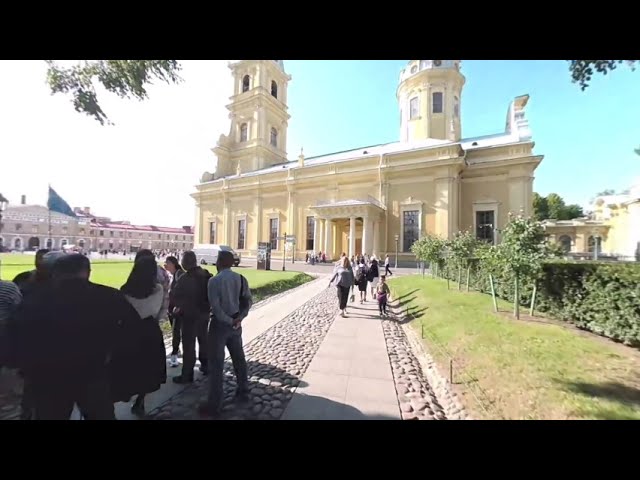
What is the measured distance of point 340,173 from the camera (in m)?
34.6

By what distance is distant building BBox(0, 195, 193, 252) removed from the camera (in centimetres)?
1022

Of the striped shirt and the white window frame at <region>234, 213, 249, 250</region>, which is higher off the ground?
the white window frame at <region>234, 213, 249, 250</region>

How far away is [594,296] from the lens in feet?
20.0

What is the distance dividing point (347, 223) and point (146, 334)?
33.6 metres

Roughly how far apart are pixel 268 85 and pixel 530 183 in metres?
40.0

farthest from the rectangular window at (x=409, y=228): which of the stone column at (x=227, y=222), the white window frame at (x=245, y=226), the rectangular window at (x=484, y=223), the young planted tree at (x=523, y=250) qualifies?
the stone column at (x=227, y=222)

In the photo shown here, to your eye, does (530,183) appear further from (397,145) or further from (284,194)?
(284,194)

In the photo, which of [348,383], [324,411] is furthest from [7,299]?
[348,383]

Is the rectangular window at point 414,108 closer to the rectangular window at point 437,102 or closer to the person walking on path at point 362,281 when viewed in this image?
the rectangular window at point 437,102

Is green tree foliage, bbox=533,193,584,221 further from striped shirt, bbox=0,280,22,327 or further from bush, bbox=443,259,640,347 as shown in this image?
striped shirt, bbox=0,280,22,327

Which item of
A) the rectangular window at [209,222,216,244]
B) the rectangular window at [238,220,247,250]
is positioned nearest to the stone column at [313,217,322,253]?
the rectangular window at [238,220,247,250]

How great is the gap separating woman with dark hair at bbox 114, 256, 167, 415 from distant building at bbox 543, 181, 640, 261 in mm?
45095

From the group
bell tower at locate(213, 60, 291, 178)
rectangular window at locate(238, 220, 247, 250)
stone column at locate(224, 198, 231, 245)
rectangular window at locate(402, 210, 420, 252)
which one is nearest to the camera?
rectangular window at locate(402, 210, 420, 252)

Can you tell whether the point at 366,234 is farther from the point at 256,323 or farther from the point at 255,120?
the point at 255,120
